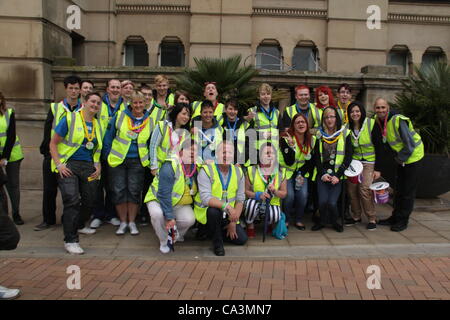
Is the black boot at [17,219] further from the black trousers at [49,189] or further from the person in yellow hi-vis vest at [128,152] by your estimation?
the person in yellow hi-vis vest at [128,152]

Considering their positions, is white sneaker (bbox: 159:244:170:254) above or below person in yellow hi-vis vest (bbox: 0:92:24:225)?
below

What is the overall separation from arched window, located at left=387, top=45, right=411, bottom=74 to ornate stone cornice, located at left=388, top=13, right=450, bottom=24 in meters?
0.72

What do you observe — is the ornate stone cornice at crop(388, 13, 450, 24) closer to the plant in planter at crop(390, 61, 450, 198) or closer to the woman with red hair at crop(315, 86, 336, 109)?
the plant in planter at crop(390, 61, 450, 198)

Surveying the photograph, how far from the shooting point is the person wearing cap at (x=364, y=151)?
5.95m

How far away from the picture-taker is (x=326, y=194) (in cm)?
591

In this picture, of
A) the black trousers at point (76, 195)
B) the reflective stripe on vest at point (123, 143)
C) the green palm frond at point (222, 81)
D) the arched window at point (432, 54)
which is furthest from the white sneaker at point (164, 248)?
the arched window at point (432, 54)

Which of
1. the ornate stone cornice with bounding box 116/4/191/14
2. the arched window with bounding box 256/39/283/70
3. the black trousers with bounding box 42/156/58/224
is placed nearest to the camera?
the black trousers with bounding box 42/156/58/224

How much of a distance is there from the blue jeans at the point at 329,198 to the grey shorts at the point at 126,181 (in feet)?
8.63

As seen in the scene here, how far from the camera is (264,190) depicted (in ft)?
18.2

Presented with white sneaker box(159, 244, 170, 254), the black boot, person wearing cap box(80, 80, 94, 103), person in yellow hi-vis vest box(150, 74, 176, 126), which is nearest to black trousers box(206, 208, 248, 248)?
white sneaker box(159, 244, 170, 254)

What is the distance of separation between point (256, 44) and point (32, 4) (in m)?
5.54

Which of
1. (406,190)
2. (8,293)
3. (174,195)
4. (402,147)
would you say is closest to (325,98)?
(402,147)

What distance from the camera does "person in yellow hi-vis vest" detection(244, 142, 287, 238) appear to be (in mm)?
5488

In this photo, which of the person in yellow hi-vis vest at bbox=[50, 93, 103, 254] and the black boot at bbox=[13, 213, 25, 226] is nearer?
the person in yellow hi-vis vest at bbox=[50, 93, 103, 254]
